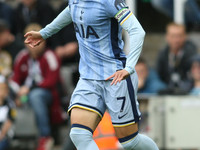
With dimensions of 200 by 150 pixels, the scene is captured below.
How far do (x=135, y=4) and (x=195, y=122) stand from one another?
11.3 feet

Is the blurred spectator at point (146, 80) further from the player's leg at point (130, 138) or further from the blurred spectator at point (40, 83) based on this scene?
the player's leg at point (130, 138)

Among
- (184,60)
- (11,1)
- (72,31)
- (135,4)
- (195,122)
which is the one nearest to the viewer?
(195,122)

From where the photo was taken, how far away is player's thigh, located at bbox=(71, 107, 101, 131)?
4.33 meters

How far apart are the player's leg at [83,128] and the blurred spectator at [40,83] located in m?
3.58

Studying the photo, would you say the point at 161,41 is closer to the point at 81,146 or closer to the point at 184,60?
the point at 184,60

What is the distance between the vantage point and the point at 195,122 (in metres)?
7.07

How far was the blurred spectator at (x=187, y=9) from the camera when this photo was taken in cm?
874

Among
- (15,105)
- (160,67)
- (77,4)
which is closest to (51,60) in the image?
(15,105)

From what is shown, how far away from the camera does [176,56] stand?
7.97 meters

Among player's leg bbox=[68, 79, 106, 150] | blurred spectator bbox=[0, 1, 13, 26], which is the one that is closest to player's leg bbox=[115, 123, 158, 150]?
player's leg bbox=[68, 79, 106, 150]

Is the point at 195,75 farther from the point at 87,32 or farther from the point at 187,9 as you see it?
the point at 87,32

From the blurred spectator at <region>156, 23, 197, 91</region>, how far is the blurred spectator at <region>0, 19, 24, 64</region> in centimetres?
287

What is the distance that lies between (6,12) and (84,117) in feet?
18.4

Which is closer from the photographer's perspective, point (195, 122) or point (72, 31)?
point (195, 122)
